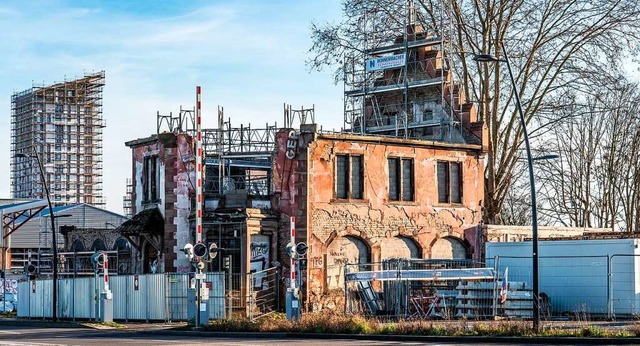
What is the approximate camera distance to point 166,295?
3975cm

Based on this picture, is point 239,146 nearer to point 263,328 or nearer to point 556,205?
point 263,328

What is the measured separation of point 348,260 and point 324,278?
1.60 meters

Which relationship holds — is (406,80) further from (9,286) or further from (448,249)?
(9,286)

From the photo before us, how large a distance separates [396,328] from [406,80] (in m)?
23.2

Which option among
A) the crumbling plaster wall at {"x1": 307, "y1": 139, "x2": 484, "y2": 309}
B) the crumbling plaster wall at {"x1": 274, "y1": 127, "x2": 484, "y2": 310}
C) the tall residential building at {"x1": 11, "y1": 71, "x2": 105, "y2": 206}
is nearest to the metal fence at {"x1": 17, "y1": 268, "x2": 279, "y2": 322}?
the crumbling plaster wall at {"x1": 274, "y1": 127, "x2": 484, "y2": 310}

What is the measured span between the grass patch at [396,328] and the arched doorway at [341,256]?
916cm

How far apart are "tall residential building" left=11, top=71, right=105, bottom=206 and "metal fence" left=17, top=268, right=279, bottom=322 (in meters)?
98.6

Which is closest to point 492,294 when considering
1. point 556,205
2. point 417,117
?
point 417,117

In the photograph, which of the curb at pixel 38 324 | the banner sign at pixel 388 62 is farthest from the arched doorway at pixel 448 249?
the curb at pixel 38 324

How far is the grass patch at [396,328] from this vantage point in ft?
89.0

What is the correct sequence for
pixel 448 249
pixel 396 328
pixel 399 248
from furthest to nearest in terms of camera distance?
pixel 448 249
pixel 399 248
pixel 396 328

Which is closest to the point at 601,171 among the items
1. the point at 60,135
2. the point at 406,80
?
the point at 406,80

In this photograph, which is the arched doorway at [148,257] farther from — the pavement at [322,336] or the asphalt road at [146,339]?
the asphalt road at [146,339]

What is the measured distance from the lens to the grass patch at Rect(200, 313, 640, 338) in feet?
89.0
